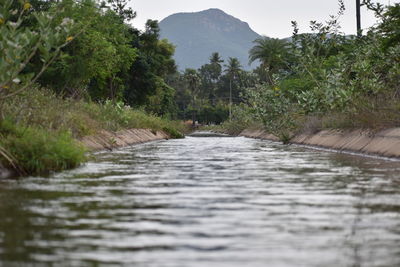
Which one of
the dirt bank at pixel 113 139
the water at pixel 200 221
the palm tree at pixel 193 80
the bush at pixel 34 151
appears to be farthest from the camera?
the palm tree at pixel 193 80

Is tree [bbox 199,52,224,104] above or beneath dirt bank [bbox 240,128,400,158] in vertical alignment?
above

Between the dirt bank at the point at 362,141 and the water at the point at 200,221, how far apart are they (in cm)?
653

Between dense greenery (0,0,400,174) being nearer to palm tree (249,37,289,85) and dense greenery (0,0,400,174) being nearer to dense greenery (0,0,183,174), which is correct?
dense greenery (0,0,183,174)

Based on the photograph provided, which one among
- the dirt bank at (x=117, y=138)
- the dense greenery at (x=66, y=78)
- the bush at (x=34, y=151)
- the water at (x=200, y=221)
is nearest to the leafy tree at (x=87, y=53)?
the dense greenery at (x=66, y=78)

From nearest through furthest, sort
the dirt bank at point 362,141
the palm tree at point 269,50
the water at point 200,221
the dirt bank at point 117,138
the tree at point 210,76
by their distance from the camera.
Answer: the water at point 200,221, the dirt bank at point 362,141, the dirt bank at point 117,138, the palm tree at point 269,50, the tree at point 210,76

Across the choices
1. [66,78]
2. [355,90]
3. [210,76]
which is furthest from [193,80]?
[355,90]

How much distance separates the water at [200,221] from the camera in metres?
5.05

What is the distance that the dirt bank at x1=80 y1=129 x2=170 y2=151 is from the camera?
2284 centimetres

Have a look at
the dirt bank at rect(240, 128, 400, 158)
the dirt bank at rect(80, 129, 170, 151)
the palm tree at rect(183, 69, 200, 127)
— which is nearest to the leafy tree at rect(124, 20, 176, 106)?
the dirt bank at rect(80, 129, 170, 151)

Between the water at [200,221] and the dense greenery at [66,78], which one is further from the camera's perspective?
the dense greenery at [66,78]

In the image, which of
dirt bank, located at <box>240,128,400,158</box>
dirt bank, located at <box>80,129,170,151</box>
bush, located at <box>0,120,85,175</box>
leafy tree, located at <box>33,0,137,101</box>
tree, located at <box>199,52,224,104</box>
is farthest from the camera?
tree, located at <box>199,52,224,104</box>

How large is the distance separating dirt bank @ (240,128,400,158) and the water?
6530mm

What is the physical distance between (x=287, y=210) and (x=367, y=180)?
13.2 ft

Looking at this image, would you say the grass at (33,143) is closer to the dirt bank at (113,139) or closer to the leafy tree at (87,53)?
the dirt bank at (113,139)
